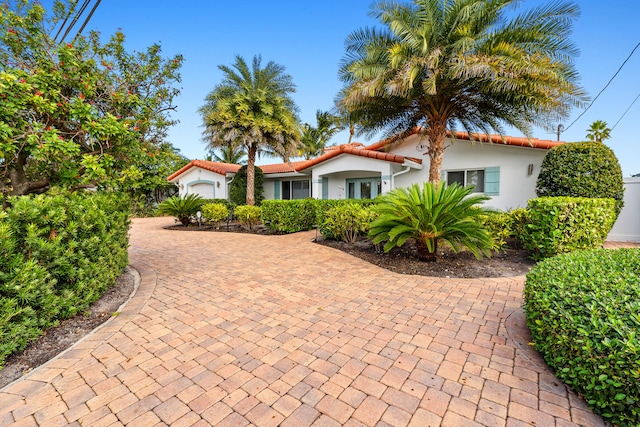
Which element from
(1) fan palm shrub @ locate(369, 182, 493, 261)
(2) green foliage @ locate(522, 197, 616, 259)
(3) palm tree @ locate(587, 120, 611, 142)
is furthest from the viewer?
(3) palm tree @ locate(587, 120, 611, 142)

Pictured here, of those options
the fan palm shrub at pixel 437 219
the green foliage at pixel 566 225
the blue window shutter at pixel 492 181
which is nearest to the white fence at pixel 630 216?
the blue window shutter at pixel 492 181

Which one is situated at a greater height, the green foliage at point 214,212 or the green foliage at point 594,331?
the green foliage at point 214,212

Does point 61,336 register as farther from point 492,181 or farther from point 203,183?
point 203,183

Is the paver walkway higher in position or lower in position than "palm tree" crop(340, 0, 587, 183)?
lower

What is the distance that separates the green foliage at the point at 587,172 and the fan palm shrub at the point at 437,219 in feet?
16.2

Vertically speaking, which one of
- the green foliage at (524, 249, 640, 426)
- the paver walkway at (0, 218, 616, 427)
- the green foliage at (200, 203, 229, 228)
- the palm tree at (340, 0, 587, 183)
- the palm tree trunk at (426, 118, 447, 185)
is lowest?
the paver walkway at (0, 218, 616, 427)

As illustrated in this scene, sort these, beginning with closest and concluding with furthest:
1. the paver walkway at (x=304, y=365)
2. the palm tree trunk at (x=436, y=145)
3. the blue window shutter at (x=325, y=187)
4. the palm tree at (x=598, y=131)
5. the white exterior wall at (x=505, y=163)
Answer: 1. the paver walkway at (x=304, y=365)
2. the palm tree at (x=598, y=131)
3. the palm tree trunk at (x=436, y=145)
4. the white exterior wall at (x=505, y=163)
5. the blue window shutter at (x=325, y=187)

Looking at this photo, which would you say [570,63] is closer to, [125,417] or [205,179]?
[125,417]

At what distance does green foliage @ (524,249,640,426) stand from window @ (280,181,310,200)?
16.0 metres

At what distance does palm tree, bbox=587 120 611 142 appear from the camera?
30.7 ft

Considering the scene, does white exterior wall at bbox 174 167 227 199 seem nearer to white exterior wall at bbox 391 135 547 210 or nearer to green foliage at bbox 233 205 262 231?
green foliage at bbox 233 205 262 231

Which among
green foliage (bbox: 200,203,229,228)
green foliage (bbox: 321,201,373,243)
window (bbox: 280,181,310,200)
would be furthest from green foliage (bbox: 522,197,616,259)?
window (bbox: 280,181,310,200)

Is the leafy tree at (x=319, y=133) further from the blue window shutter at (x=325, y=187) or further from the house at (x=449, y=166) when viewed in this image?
the blue window shutter at (x=325, y=187)

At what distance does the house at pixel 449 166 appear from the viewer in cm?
1105
